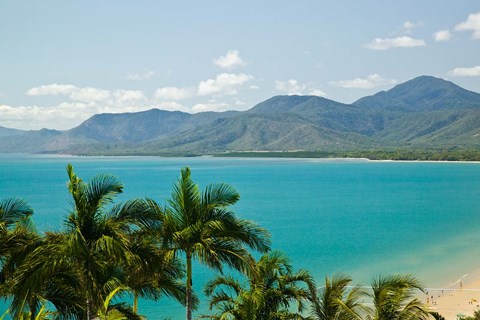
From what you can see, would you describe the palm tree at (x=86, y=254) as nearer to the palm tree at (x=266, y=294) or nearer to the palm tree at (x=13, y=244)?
the palm tree at (x=13, y=244)

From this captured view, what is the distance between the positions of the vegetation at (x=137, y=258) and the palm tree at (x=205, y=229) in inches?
0.7

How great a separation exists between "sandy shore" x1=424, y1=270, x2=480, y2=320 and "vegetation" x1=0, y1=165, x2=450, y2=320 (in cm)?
2645

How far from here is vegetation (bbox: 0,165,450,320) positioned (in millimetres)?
8336

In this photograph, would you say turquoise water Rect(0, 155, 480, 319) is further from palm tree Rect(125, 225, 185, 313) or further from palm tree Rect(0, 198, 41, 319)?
palm tree Rect(125, 225, 185, 313)

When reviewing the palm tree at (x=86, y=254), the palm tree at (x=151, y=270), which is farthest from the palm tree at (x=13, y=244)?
the palm tree at (x=151, y=270)

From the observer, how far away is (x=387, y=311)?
1079 cm

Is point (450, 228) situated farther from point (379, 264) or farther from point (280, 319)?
point (280, 319)

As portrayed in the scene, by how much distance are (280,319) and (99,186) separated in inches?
179

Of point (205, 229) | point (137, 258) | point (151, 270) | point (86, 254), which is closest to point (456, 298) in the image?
point (205, 229)

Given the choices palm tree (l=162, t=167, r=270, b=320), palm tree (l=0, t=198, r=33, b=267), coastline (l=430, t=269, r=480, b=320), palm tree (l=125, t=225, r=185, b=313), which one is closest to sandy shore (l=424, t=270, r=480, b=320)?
coastline (l=430, t=269, r=480, b=320)

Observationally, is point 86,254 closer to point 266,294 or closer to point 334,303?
point 266,294

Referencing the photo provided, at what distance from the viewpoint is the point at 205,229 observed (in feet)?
31.1

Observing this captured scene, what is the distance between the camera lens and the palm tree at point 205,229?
948cm

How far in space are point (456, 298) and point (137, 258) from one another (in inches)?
1486
